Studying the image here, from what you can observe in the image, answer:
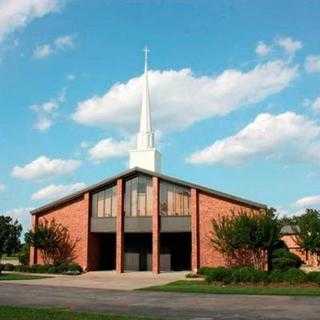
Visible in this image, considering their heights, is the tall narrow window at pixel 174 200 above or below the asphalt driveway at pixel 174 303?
above

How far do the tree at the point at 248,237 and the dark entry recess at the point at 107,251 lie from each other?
10779 millimetres

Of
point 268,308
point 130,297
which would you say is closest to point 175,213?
point 130,297

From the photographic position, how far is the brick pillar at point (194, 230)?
42.7 metres

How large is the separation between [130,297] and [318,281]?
1008cm

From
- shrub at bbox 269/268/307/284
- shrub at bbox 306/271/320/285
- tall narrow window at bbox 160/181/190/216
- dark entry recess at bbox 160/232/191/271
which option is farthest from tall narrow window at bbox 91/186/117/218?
shrub at bbox 306/271/320/285

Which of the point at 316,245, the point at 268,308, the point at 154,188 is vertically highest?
the point at 154,188

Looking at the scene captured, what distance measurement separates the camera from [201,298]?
2312cm

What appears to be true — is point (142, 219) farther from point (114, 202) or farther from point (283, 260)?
point (283, 260)

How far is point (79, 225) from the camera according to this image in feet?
152

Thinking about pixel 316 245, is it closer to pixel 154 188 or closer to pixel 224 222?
pixel 224 222

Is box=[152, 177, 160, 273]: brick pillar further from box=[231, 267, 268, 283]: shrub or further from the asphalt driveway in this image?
the asphalt driveway

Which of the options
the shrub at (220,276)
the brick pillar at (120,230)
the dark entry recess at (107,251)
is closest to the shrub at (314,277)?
the shrub at (220,276)

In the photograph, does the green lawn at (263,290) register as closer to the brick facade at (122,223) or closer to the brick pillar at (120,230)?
the brick facade at (122,223)

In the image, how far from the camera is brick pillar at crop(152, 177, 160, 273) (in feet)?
143
